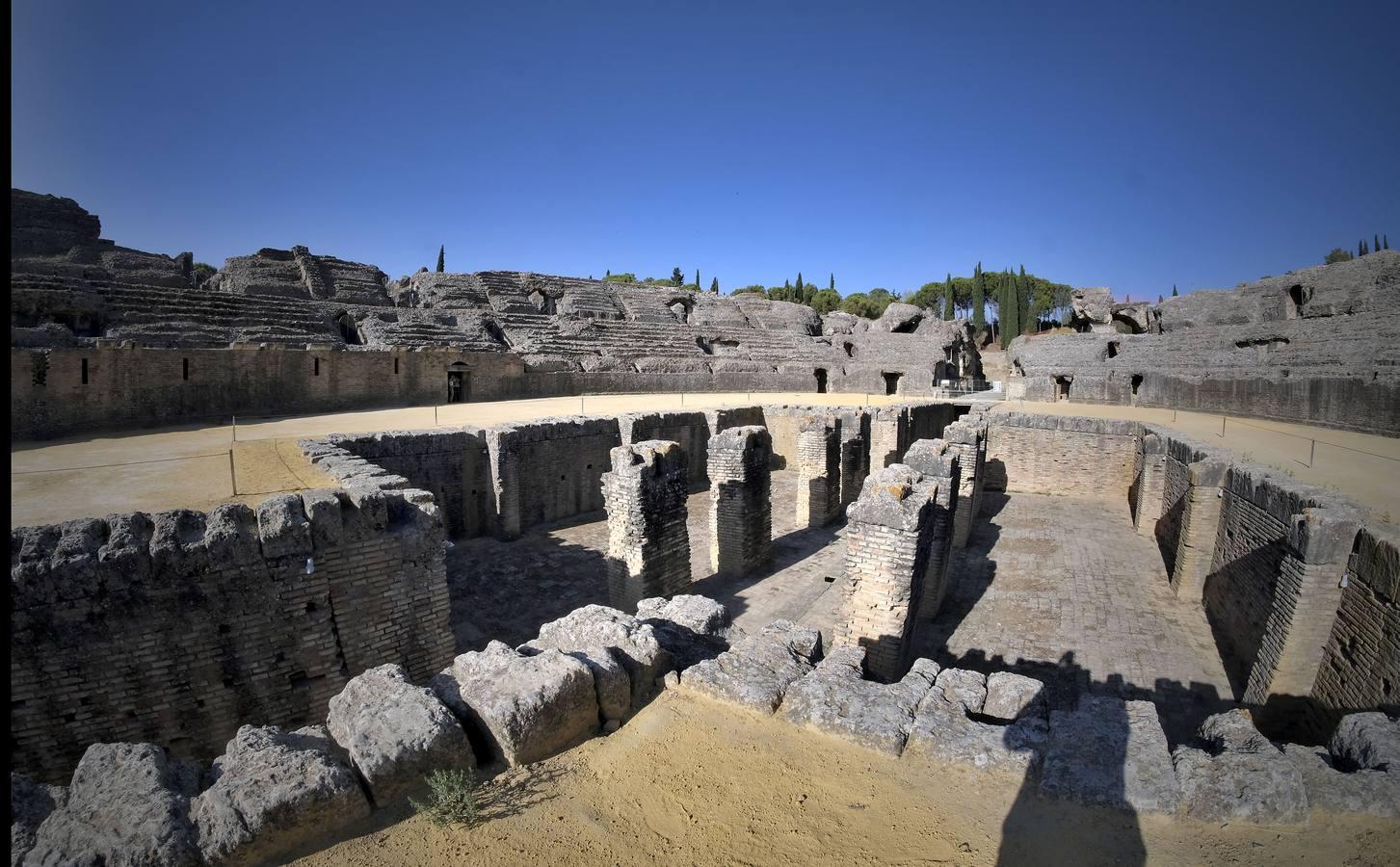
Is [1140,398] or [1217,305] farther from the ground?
[1217,305]

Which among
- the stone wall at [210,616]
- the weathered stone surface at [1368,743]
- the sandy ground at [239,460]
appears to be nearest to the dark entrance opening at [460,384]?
the sandy ground at [239,460]

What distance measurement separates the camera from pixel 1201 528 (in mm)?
9672

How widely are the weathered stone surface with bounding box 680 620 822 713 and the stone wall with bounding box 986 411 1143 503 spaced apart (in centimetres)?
1487

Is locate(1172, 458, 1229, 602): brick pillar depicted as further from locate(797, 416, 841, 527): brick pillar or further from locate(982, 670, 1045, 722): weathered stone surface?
locate(982, 670, 1045, 722): weathered stone surface

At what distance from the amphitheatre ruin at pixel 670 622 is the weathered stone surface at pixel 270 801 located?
15 millimetres

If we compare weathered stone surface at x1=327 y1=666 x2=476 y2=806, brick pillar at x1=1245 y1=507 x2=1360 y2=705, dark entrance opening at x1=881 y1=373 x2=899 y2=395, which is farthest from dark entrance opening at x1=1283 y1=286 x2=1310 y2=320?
weathered stone surface at x1=327 y1=666 x2=476 y2=806

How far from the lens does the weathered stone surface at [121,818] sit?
2.39 metres

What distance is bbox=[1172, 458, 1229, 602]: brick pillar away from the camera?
Answer: 9602 mm

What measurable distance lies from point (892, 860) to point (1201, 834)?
1.50 m

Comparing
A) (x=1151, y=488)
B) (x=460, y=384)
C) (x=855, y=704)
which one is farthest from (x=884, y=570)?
(x=460, y=384)

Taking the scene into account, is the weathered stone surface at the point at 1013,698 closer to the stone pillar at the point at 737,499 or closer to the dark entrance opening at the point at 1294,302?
the stone pillar at the point at 737,499

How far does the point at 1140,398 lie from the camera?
85.3 ft

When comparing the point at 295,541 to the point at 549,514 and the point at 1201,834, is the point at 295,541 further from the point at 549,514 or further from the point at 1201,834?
the point at 549,514

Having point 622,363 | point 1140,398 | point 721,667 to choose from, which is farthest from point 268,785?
point 1140,398
